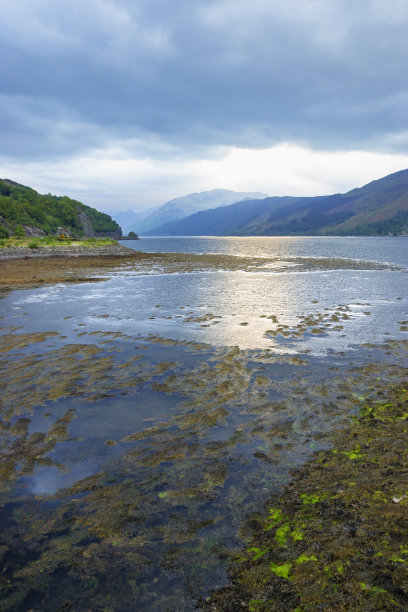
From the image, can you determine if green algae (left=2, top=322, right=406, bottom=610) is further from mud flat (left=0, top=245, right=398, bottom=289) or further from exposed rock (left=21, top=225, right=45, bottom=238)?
exposed rock (left=21, top=225, right=45, bottom=238)

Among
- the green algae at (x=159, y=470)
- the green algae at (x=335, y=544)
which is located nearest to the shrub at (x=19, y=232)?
the green algae at (x=159, y=470)

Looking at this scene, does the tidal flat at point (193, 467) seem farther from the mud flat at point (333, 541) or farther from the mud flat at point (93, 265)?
the mud flat at point (93, 265)

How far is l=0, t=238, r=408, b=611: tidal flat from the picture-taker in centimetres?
539

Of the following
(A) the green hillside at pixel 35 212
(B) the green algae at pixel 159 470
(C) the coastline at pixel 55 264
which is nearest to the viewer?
(B) the green algae at pixel 159 470

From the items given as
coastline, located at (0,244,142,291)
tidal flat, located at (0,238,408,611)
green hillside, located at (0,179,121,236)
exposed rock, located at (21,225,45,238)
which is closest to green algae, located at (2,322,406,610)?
tidal flat, located at (0,238,408,611)

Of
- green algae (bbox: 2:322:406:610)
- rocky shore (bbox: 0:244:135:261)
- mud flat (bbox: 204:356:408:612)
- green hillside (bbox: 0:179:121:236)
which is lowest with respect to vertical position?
green algae (bbox: 2:322:406:610)

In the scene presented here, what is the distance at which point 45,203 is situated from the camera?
18450 cm

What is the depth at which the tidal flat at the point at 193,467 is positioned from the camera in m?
5.39

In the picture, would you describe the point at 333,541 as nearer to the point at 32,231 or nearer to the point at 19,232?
the point at 19,232

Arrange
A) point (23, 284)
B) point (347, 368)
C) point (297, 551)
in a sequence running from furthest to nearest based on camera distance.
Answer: point (23, 284)
point (347, 368)
point (297, 551)

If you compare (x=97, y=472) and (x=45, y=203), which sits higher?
(x=45, y=203)

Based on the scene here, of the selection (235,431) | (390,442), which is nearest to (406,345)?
(390,442)

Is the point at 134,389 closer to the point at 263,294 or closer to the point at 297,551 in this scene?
the point at 297,551

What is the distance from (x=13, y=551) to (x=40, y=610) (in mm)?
1502
